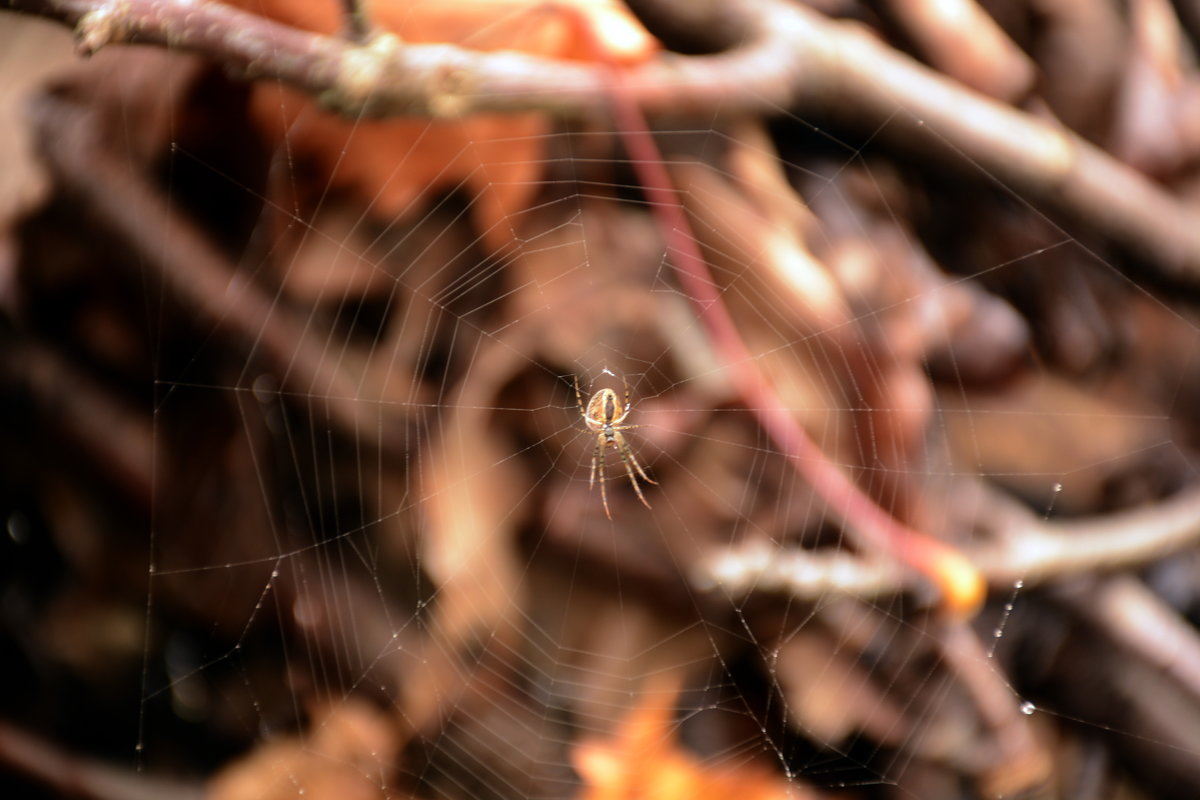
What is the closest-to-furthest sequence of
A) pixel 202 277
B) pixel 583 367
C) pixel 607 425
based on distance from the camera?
pixel 202 277
pixel 583 367
pixel 607 425

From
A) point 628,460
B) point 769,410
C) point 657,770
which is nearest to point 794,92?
point 769,410

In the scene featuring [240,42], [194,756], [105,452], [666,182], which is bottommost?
[194,756]

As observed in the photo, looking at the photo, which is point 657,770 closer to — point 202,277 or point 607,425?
point 607,425

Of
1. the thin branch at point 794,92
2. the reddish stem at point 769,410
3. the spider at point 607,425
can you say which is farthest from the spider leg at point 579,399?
the thin branch at point 794,92

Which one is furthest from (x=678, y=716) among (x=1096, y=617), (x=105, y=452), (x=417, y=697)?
(x=105, y=452)

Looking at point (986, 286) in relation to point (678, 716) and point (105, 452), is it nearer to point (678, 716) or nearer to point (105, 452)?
point (678, 716)

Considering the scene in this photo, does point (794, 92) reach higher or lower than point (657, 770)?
higher

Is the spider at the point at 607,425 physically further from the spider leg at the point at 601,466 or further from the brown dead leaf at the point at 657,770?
the brown dead leaf at the point at 657,770

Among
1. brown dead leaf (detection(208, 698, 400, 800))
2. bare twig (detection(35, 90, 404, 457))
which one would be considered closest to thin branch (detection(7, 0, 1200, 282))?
bare twig (detection(35, 90, 404, 457))
